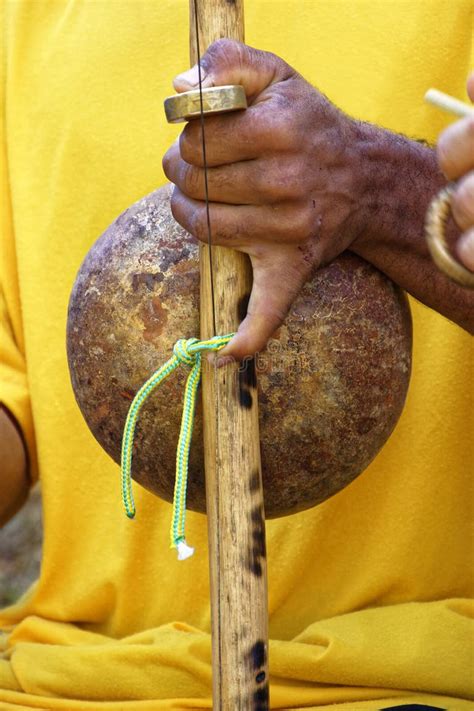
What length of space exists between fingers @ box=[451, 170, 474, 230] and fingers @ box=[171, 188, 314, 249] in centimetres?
26

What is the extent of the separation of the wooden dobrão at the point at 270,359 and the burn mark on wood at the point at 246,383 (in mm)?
49

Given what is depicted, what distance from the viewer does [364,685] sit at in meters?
1.85

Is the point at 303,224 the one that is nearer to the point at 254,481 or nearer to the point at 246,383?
the point at 246,383

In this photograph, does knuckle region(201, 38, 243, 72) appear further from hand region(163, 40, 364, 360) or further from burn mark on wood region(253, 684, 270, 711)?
burn mark on wood region(253, 684, 270, 711)

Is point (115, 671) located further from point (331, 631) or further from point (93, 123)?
point (93, 123)

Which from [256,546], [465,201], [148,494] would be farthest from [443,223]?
[148,494]

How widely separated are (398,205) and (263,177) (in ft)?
Answer: 0.92

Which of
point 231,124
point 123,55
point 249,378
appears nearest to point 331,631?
point 249,378

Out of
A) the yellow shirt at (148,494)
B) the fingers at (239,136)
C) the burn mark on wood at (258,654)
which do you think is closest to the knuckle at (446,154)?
the fingers at (239,136)

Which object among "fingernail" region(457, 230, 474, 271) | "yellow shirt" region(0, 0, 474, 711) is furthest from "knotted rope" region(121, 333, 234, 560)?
"yellow shirt" region(0, 0, 474, 711)

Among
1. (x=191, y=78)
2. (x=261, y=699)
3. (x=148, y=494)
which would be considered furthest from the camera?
(x=148, y=494)

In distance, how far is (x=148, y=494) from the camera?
7.09 feet

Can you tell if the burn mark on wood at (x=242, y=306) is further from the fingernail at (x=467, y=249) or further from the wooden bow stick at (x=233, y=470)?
the fingernail at (x=467, y=249)

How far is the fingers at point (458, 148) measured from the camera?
1117mm
